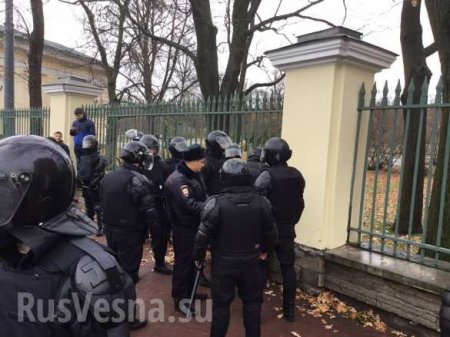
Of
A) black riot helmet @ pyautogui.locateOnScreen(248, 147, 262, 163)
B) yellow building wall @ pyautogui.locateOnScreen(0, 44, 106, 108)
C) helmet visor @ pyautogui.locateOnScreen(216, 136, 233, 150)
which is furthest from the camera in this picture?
yellow building wall @ pyautogui.locateOnScreen(0, 44, 106, 108)

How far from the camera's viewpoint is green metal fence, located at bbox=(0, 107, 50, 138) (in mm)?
11344

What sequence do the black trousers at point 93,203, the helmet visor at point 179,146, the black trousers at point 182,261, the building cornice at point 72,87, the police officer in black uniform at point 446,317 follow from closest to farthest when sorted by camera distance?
the police officer in black uniform at point 446,317 → the black trousers at point 182,261 → the helmet visor at point 179,146 → the black trousers at point 93,203 → the building cornice at point 72,87

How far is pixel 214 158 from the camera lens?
5.57 metres

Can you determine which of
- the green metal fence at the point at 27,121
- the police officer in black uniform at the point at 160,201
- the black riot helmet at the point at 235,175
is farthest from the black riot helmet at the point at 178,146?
the green metal fence at the point at 27,121

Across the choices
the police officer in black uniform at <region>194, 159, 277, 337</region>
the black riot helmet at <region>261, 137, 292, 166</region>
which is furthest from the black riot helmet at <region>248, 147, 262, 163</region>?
the police officer in black uniform at <region>194, 159, 277, 337</region>

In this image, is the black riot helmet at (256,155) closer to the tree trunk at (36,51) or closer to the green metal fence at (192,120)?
the green metal fence at (192,120)

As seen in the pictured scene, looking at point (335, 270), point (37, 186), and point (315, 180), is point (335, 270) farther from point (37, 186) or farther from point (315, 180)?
point (37, 186)

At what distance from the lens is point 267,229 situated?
12.3ft

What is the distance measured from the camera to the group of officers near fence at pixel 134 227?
151 cm

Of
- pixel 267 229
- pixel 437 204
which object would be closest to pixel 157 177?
pixel 267 229

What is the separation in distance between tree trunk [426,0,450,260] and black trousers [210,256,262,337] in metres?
2.11

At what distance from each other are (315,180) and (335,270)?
1.05 meters

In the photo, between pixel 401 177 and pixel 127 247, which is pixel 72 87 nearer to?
pixel 127 247

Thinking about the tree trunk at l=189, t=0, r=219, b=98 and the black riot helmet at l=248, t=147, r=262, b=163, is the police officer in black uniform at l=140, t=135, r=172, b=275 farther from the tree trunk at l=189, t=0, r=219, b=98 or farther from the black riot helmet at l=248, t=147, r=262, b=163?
the tree trunk at l=189, t=0, r=219, b=98
